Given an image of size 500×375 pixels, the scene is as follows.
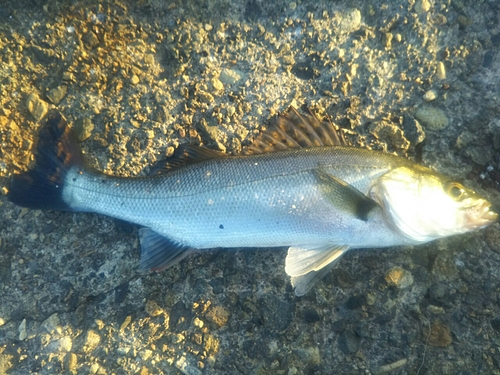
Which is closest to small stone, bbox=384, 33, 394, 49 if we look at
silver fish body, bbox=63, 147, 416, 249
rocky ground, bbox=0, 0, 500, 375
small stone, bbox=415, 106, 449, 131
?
rocky ground, bbox=0, 0, 500, 375

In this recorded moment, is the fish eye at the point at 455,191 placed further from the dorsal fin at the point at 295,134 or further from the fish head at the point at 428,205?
the dorsal fin at the point at 295,134

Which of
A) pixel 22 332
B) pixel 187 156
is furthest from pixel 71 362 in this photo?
pixel 187 156

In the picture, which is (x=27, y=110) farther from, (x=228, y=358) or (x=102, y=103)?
(x=228, y=358)

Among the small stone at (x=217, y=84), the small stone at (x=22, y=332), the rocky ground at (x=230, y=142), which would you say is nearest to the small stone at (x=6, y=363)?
the rocky ground at (x=230, y=142)

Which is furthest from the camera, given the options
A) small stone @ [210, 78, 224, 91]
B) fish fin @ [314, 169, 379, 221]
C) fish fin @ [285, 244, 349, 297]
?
small stone @ [210, 78, 224, 91]

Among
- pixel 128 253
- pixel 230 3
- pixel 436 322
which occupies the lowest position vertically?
pixel 436 322

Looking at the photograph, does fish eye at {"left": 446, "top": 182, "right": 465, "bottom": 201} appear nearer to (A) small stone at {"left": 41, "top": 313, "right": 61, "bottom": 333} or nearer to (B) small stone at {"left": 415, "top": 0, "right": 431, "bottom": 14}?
(B) small stone at {"left": 415, "top": 0, "right": 431, "bottom": 14}

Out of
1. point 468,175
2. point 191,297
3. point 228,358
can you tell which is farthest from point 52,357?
point 468,175

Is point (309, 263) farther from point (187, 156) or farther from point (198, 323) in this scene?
point (187, 156)
